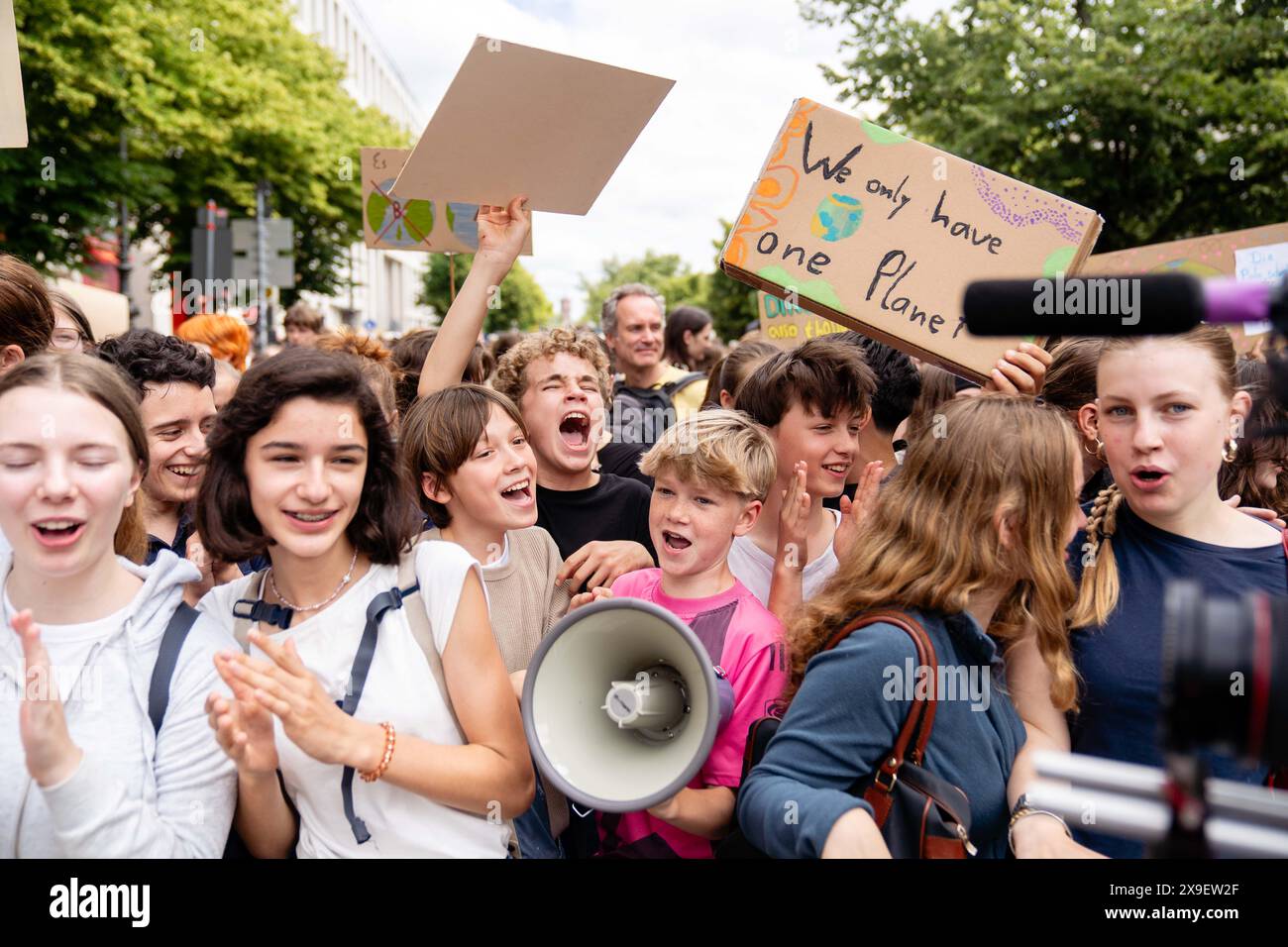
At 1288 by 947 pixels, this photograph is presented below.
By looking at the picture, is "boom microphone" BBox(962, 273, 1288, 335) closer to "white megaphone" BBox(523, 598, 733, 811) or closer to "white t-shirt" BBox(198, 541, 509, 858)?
"white megaphone" BBox(523, 598, 733, 811)

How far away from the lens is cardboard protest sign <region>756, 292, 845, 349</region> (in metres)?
5.46

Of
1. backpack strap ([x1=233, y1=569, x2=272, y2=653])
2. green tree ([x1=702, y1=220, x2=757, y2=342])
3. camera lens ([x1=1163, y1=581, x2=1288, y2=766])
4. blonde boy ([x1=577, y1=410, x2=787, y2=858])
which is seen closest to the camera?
camera lens ([x1=1163, y1=581, x2=1288, y2=766])

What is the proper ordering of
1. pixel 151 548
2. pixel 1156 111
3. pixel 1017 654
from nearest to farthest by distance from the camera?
pixel 1017 654 < pixel 151 548 < pixel 1156 111

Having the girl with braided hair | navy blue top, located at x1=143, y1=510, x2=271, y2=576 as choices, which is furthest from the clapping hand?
the girl with braided hair

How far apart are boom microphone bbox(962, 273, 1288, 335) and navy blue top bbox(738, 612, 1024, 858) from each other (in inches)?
36.4

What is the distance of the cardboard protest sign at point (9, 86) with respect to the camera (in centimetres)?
292

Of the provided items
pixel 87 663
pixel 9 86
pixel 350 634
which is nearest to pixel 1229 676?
pixel 350 634

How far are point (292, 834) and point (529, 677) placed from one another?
0.55 meters

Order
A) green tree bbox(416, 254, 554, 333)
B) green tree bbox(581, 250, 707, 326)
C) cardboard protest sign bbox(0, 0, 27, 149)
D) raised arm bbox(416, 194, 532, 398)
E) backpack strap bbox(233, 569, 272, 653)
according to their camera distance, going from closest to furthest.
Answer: backpack strap bbox(233, 569, 272, 653), cardboard protest sign bbox(0, 0, 27, 149), raised arm bbox(416, 194, 532, 398), green tree bbox(416, 254, 554, 333), green tree bbox(581, 250, 707, 326)

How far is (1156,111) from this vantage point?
47.9 ft

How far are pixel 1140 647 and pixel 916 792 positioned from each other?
614 millimetres

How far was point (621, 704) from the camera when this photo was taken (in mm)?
2088
